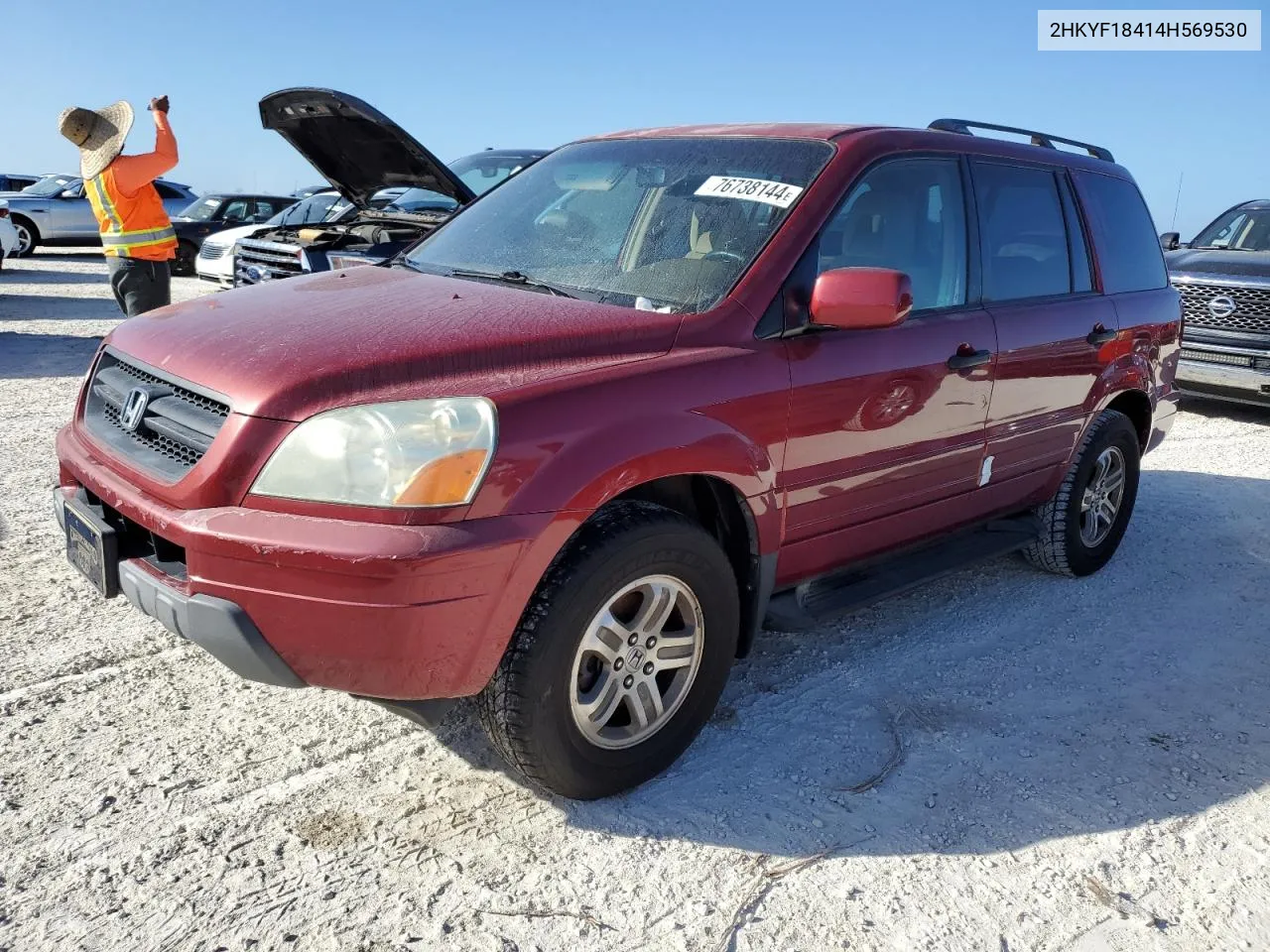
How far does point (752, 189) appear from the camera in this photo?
3.22m

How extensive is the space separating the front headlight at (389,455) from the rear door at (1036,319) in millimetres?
2239

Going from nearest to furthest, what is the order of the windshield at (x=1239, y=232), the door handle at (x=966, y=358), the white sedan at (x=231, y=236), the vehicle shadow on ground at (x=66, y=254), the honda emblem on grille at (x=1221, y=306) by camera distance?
1. the door handle at (x=966, y=358)
2. the honda emblem on grille at (x=1221, y=306)
3. the windshield at (x=1239, y=232)
4. the white sedan at (x=231, y=236)
5. the vehicle shadow on ground at (x=66, y=254)

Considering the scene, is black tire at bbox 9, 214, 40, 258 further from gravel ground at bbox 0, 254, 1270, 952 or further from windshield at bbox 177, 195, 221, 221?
gravel ground at bbox 0, 254, 1270, 952

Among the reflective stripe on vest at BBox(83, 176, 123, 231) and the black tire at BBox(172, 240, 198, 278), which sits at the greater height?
the reflective stripe on vest at BBox(83, 176, 123, 231)

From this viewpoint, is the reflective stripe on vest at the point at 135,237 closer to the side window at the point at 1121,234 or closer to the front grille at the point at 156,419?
the front grille at the point at 156,419

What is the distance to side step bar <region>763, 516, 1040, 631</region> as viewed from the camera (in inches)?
128

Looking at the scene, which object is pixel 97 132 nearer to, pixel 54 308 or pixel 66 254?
pixel 54 308

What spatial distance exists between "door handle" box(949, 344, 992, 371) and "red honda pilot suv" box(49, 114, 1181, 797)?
13 mm

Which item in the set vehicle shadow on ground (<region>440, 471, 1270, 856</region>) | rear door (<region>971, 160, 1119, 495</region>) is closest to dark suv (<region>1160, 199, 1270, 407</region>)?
vehicle shadow on ground (<region>440, 471, 1270, 856</region>)

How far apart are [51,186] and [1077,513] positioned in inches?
851

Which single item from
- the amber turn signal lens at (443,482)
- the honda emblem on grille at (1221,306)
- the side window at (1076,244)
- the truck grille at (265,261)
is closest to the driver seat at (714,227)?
the amber turn signal lens at (443,482)

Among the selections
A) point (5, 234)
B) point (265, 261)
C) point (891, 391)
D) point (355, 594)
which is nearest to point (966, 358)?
point (891, 391)

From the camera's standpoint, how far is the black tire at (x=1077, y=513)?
452 cm

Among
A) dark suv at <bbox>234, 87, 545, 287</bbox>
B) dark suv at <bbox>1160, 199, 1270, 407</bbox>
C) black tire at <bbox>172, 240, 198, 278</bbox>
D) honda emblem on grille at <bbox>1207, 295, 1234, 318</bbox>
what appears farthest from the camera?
black tire at <bbox>172, 240, 198, 278</bbox>
